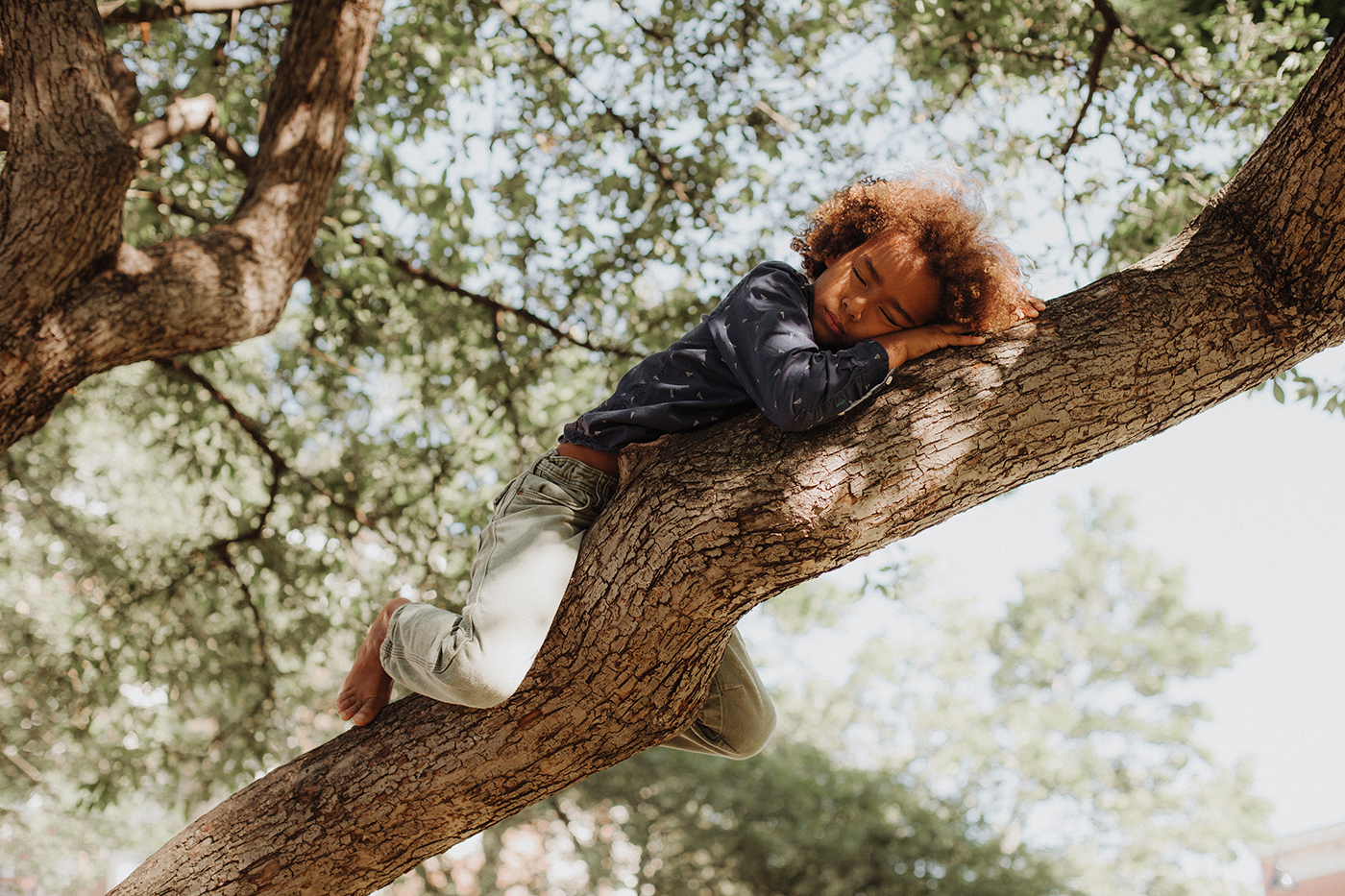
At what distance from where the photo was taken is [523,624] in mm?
1949

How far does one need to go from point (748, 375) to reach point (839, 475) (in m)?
0.32

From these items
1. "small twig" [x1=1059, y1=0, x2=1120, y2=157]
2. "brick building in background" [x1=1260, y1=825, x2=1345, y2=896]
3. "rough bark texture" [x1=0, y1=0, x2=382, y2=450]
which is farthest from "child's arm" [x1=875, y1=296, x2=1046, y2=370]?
"brick building in background" [x1=1260, y1=825, x2=1345, y2=896]

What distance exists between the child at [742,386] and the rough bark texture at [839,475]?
0.08 m

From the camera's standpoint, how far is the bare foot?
87.4 inches

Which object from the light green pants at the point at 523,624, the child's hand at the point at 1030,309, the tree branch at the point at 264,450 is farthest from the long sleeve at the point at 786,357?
the tree branch at the point at 264,450

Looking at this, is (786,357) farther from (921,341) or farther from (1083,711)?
(1083,711)

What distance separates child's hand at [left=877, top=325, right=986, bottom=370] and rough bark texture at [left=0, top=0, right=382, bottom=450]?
2368 mm

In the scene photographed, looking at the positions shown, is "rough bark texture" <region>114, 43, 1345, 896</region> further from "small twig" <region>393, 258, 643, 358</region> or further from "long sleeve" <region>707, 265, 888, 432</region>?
"small twig" <region>393, 258, 643, 358</region>

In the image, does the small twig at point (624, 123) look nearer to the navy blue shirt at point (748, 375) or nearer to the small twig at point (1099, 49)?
the small twig at point (1099, 49)

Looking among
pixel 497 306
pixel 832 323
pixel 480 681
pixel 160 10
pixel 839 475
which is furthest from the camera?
pixel 497 306

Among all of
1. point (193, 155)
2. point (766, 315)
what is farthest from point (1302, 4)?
point (193, 155)

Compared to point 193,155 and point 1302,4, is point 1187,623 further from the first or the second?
point 193,155

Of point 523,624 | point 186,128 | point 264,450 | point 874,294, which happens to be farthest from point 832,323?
point 264,450

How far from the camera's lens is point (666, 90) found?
5242 mm
